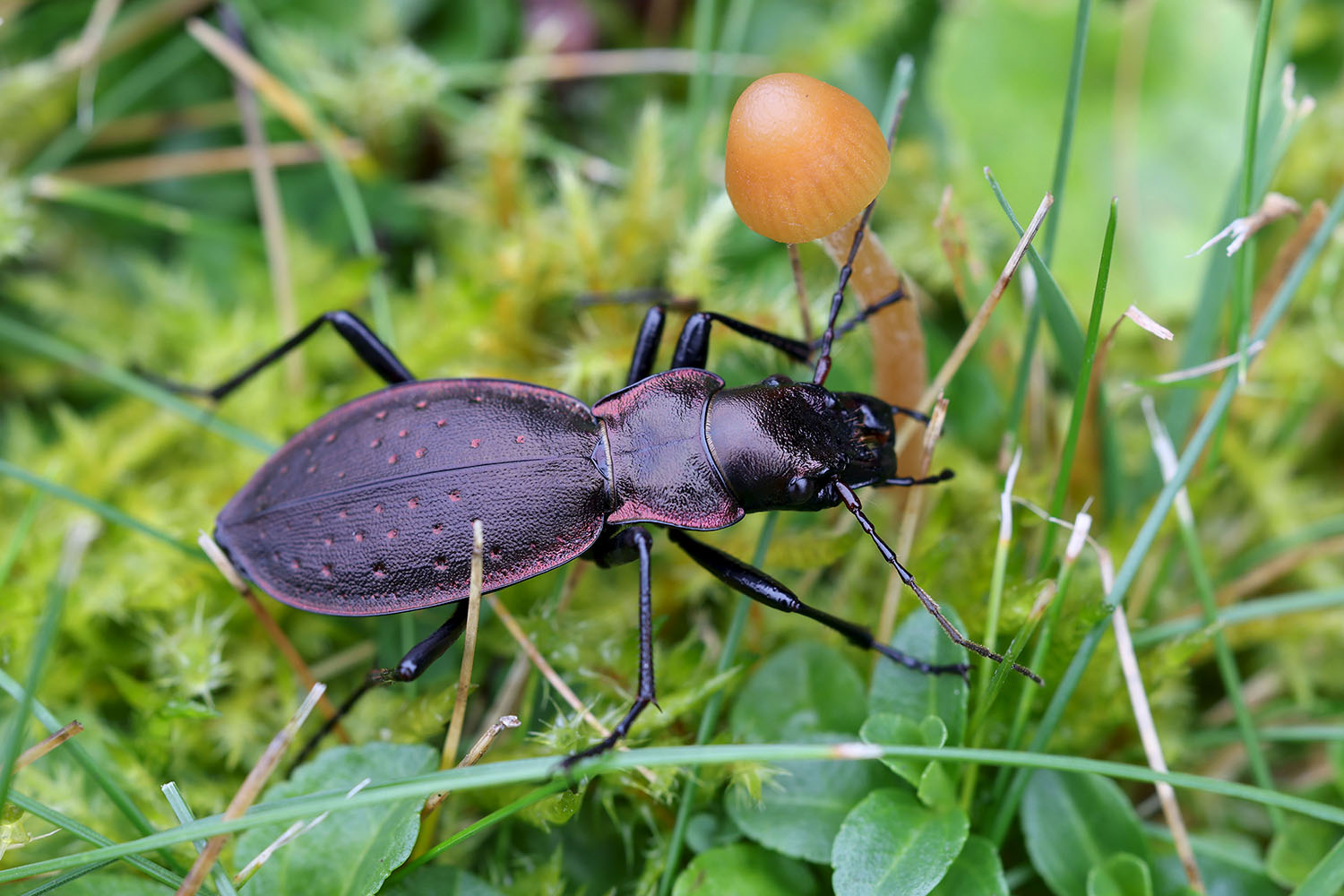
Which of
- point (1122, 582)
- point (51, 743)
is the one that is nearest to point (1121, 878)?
point (1122, 582)

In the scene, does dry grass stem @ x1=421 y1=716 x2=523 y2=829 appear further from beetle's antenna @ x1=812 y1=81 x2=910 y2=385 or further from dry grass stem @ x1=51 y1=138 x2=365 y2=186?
dry grass stem @ x1=51 y1=138 x2=365 y2=186

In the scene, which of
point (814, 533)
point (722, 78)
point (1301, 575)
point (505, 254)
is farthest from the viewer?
point (722, 78)

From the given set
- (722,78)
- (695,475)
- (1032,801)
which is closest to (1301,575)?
(1032,801)

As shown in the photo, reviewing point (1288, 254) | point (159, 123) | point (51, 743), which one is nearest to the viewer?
point (51, 743)

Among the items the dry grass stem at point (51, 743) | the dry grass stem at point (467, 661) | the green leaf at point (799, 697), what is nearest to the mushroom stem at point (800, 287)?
the green leaf at point (799, 697)

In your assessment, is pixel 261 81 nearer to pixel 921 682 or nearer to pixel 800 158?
pixel 800 158

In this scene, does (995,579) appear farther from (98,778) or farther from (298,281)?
(298,281)
